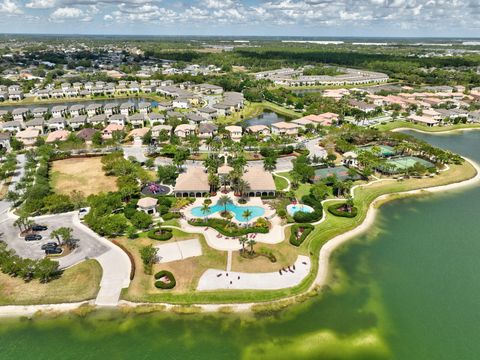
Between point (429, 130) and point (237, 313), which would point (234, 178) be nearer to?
point (237, 313)

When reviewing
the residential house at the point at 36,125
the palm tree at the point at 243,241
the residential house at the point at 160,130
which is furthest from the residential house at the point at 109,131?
the palm tree at the point at 243,241

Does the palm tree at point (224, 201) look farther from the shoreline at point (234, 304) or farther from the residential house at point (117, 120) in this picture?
the residential house at point (117, 120)

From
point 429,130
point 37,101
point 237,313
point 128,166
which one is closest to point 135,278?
point 237,313

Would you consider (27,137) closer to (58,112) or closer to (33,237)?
(58,112)

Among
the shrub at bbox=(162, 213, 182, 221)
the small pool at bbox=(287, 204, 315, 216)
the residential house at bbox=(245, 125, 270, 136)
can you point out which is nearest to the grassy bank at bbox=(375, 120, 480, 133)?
the residential house at bbox=(245, 125, 270, 136)

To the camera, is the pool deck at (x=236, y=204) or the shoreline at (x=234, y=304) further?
the pool deck at (x=236, y=204)

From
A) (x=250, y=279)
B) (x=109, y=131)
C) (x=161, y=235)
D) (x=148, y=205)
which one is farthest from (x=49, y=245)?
(x=109, y=131)
